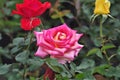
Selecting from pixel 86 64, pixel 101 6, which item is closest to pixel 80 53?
pixel 86 64

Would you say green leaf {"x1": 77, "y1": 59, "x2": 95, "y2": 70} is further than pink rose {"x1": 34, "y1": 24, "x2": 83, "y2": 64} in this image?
Yes

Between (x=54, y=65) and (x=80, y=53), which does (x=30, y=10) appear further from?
(x=80, y=53)

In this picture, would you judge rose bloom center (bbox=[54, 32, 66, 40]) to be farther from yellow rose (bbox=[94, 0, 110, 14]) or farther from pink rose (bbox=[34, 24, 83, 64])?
yellow rose (bbox=[94, 0, 110, 14])

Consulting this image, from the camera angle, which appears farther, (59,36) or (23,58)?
(23,58)

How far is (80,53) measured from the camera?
150cm

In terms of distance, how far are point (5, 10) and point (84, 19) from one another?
405mm

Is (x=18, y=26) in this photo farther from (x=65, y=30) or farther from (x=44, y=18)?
(x=65, y=30)

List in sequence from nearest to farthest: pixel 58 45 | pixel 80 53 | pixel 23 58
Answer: pixel 58 45
pixel 23 58
pixel 80 53

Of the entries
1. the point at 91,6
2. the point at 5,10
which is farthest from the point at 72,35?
the point at 5,10

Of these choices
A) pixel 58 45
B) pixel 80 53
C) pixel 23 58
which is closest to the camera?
pixel 58 45

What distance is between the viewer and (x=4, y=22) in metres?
1.91

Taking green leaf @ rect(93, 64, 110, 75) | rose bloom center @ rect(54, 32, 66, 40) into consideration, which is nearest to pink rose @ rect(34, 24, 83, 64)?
rose bloom center @ rect(54, 32, 66, 40)

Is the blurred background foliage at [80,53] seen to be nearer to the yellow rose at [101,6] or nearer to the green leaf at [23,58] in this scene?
the green leaf at [23,58]

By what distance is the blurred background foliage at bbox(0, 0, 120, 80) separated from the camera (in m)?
1.20
